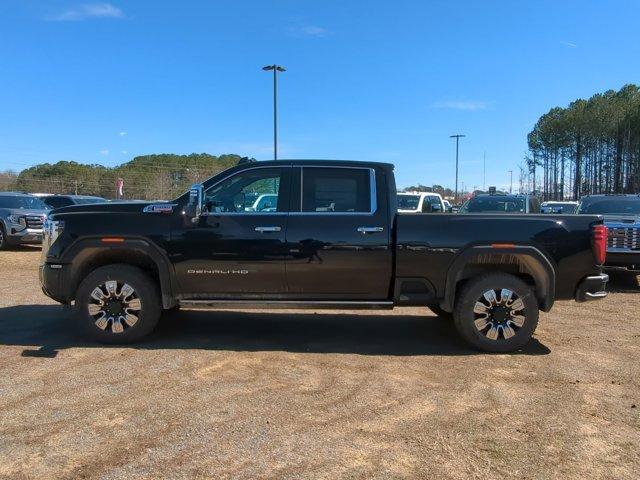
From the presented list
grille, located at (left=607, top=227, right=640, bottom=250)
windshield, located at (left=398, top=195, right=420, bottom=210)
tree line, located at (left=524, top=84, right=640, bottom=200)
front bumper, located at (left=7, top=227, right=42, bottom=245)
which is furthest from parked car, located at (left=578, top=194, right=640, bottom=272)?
tree line, located at (left=524, top=84, right=640, bottom=200)

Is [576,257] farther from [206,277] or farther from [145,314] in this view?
[145,314]

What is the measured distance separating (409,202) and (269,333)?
40.9ft

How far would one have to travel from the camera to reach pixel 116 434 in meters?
3.86

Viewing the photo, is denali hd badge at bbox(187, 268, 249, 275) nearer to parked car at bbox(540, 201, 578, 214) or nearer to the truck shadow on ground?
the truck shadow on ground

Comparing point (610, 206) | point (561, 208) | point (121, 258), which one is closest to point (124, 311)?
point (121, 258)

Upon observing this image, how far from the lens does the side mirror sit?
19.2 feet

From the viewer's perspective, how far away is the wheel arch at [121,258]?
5938 mm

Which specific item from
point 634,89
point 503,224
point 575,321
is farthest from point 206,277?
point 634,89

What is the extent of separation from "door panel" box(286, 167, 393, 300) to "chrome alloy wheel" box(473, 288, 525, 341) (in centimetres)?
102

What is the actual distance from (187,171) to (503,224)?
4314cm

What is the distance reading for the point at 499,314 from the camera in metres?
5.96

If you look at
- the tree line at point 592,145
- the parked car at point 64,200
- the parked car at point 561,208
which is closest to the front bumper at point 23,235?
the parked car at point 64,200

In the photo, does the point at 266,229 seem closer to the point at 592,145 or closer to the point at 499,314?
the point at 499,314

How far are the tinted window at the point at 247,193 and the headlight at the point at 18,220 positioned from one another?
12.5 meters
